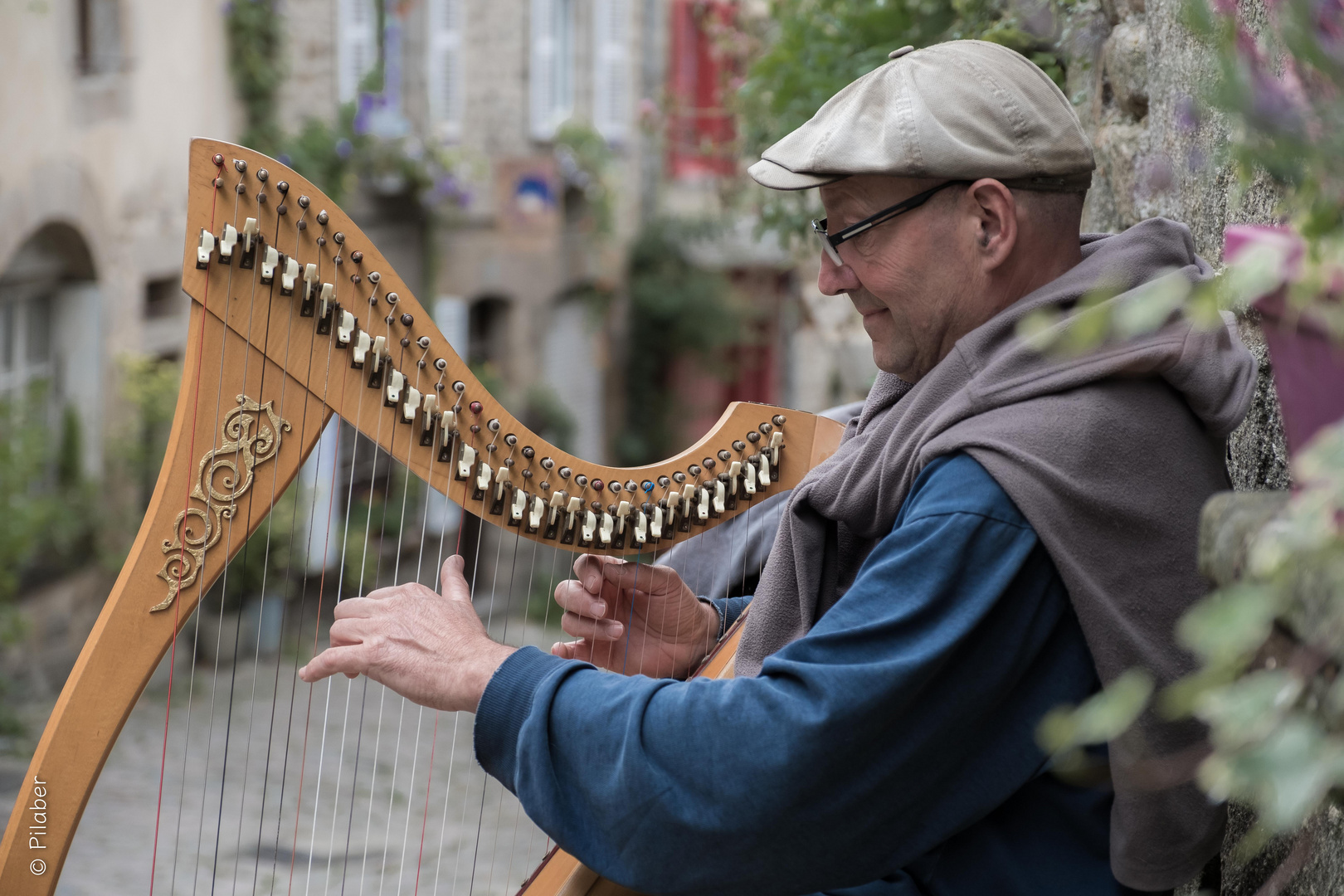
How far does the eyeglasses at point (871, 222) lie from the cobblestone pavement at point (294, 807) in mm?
2468

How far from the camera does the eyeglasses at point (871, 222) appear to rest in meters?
1.47

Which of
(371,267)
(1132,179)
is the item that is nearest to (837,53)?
(1132,179)

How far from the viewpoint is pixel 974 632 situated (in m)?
1.28

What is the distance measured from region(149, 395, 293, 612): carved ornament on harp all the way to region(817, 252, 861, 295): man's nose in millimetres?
620

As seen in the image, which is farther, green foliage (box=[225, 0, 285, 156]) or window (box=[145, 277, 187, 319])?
green foliage (box=[225, 0, 285, 156])

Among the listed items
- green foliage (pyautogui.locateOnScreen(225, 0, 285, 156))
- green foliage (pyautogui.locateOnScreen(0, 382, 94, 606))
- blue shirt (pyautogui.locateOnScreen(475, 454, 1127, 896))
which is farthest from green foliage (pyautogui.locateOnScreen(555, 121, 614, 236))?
blue shirt (pyautogui.locateOnScreen(475, 454, 1127, 896))

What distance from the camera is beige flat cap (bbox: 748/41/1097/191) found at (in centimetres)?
142

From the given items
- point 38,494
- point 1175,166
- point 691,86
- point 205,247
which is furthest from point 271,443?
point 691,86

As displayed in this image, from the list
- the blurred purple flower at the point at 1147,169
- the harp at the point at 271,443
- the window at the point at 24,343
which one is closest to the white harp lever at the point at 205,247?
the harp at the point at 271,443

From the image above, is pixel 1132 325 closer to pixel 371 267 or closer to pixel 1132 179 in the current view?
pixel 371 267

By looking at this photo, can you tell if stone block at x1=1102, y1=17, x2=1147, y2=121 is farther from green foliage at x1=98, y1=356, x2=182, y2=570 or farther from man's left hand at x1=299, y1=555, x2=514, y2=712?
green foliage at x1=98, y1=356, x2=182, y2=570

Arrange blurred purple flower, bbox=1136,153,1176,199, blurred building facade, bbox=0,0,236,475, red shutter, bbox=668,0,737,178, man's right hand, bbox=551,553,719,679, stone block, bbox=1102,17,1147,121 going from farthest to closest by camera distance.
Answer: red shutter, bbox=668,0,737,178
blurred building facade, bbox=0,0,236,475
stone block, bbox=1102,17,1147,121
blurred purple flower, bbox=1136,153,1176,199
man's right hand, bbox=551,553,719,679

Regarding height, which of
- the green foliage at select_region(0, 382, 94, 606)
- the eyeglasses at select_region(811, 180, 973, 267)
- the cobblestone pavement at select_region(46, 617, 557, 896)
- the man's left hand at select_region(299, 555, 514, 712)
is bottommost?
the cobblestone pavement at select_region(46, 617, 557, 896)

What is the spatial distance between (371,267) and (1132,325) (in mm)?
1169
